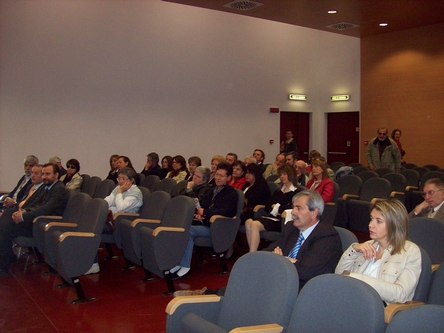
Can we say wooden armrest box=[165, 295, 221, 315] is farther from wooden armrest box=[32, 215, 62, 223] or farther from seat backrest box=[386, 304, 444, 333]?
wooden armrest box=[32, 215, 62, 223]

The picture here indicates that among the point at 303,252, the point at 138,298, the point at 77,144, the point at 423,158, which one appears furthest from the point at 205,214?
the point at 423,158

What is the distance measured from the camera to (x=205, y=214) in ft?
18.0

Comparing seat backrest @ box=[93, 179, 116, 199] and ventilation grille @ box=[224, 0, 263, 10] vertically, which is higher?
ventilation grille @ box=[224, 0, 263, 10]

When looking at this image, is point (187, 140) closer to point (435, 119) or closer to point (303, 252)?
point (435, 119)

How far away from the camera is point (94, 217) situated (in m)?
4.99

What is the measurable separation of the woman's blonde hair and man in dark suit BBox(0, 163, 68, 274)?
164 inches

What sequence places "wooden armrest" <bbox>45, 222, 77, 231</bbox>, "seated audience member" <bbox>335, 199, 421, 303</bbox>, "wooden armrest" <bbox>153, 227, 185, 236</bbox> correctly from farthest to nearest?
"wooden armrest" <bbox>45, 222, 77, 231</bbox> < "wooden armrest" <bbox>153, 227, 185, 236</bbox> < "seated audience member" <bbox>335, 199, 421, 303</bbox>

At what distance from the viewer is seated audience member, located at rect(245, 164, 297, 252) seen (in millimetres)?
5547

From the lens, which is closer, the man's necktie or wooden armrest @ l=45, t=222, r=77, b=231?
the man's necktie

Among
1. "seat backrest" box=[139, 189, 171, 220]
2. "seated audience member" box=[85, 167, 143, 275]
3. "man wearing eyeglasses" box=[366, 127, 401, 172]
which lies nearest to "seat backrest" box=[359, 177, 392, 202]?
"man wearing eyeglasses" box=[366, 127, 401, 172]

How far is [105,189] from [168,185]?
905 mm

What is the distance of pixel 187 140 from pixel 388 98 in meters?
5.28

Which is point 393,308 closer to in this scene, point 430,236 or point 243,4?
point 430,236

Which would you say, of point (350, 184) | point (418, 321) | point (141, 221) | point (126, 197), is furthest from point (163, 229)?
point (350, 184)
